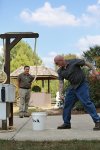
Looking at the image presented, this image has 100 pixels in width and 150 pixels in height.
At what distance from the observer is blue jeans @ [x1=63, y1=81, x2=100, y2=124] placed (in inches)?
433

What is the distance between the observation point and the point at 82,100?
11.0m

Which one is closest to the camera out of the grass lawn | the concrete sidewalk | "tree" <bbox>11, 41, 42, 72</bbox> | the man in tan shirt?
the grass lawn

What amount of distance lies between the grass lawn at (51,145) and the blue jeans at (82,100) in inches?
83.1

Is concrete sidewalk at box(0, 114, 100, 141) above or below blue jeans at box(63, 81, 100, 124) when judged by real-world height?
below

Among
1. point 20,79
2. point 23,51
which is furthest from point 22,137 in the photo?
point 23,51

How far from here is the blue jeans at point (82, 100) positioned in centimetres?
1101

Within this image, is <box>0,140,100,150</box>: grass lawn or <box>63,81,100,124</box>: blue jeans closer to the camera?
<box>0,140,100,150</box>: grass lawn

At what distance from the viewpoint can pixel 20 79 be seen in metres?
16.4

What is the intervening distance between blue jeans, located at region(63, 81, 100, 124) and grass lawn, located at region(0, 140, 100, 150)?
2112 mm

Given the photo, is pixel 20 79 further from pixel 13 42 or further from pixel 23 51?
pixel 23 51

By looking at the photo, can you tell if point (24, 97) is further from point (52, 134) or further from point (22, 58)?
point (22, 58)

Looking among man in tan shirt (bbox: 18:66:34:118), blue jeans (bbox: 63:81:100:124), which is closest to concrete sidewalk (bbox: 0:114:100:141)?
blue jeans (bbox: 63:81:100:124)

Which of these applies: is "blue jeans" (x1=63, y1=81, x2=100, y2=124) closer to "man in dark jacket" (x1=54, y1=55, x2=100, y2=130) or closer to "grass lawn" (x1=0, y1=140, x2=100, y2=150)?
"man in dark jacket" (x1=54, y1=55, x2=100, y2=130)

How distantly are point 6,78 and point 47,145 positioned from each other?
3.18 meters
